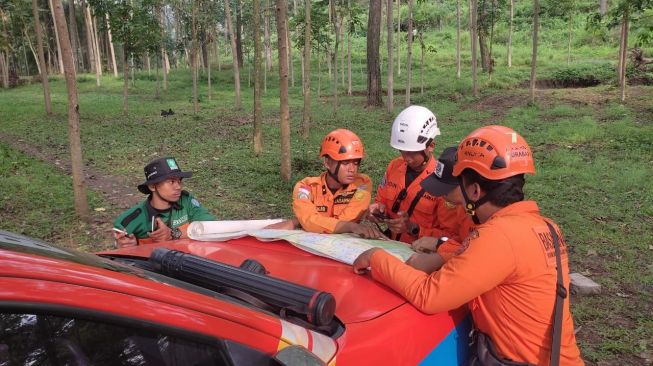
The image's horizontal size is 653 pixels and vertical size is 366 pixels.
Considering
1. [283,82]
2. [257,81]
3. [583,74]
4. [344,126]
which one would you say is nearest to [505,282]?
[283,82]

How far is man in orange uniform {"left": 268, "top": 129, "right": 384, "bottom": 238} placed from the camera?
357 centimetres

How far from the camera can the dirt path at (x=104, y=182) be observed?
8102 mm

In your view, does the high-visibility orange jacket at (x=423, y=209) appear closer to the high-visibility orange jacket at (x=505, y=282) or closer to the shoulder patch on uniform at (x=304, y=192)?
the shoulder patch on uniform at (x=304, y=192)

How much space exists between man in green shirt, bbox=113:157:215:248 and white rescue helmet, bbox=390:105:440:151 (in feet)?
5.19

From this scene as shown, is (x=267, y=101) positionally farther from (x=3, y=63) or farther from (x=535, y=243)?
(x=535, y=243)

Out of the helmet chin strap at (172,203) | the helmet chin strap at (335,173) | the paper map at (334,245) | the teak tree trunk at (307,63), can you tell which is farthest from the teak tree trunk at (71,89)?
the teak tree trunk at (307,63)

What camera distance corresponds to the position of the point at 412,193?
3.53 meters

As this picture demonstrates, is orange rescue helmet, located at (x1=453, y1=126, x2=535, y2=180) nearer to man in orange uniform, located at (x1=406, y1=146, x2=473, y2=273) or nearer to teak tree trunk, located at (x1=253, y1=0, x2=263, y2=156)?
man in orange uniform, located at (x1=406, y1=146, x2=473, y2=273)

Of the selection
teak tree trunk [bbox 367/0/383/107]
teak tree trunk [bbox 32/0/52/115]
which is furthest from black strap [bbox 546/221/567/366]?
teak tree trunk [bbox 32/0/52/115]

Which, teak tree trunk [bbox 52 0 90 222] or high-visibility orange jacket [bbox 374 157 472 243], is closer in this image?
high-visibility orange jacket [bbox 374 157 472 243]

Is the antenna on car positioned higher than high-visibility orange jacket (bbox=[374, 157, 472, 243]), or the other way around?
the antenna on car

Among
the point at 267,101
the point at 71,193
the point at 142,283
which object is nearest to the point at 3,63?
the point at 267,101

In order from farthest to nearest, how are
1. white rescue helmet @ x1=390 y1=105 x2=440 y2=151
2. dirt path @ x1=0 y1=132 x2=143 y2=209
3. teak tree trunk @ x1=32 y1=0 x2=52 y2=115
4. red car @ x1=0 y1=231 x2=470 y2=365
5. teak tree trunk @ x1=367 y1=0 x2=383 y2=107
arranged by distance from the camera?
teak tree trunk @ x1=367 y1=0 x2=383 y2=107
teak tree trunk @ x1=32 y1=0 x2=52 y2=115
dirt path @ x1=0 y1=132 x2=143 y2=209
white rescue helmet @ x1=390 y1=105 x2=440 y2=151
red car @ x1=0 y1=231 x2=470 y2=365

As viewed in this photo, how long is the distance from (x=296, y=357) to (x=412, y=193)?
2.36m
